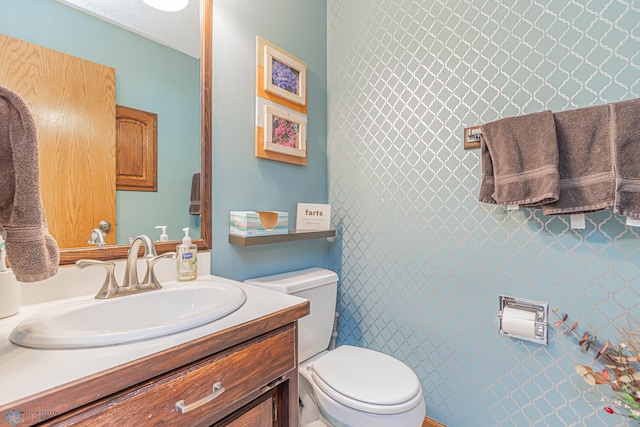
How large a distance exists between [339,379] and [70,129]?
1.27 m

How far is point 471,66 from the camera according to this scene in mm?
1369

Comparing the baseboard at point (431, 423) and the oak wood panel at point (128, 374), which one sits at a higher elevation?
the oak wood panel at point (128, 374)

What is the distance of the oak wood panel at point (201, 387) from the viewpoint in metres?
0.55

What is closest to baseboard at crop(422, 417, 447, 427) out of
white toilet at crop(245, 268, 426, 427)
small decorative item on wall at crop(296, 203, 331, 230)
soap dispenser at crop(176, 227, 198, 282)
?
white toilet at crop(245, 268, 426, 427)

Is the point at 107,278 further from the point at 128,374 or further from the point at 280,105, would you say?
the point at 280,105

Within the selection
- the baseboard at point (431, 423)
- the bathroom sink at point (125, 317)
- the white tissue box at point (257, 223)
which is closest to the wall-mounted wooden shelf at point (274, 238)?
the white tissue box at point (257, 223)

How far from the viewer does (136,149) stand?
1.09 metres

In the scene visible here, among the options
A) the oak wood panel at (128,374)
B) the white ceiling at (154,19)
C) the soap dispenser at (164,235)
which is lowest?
the oak wood panel at (128,374)

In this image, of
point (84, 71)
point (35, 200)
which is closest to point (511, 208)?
point (35, 200)

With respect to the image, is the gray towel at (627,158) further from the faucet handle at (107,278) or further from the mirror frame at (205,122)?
the faucet handle at (107,278)

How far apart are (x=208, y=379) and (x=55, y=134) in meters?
0.87

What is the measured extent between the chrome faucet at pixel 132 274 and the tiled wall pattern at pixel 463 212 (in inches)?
42.7

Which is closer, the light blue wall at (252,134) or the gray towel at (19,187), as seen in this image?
the gray towel at (19,187)

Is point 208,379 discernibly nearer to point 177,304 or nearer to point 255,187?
point 177,304
